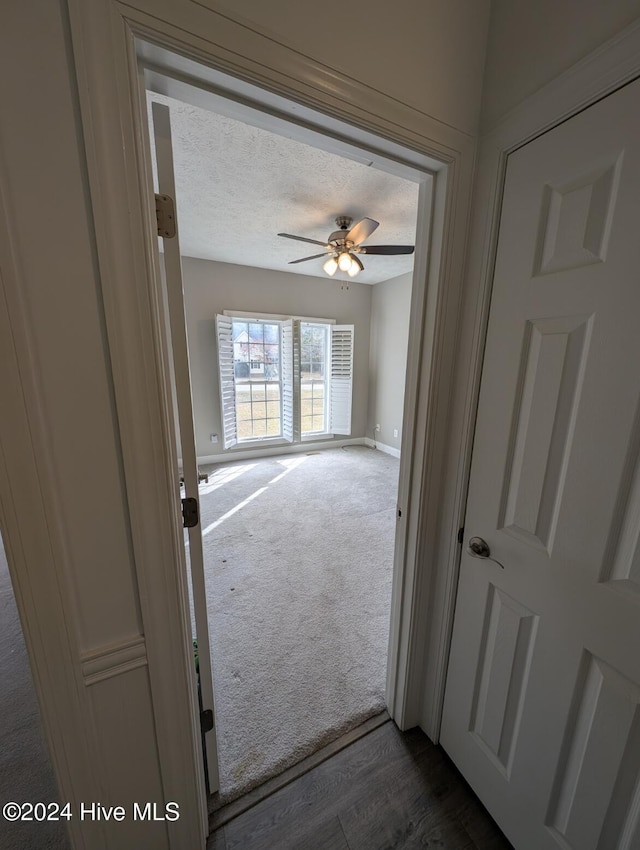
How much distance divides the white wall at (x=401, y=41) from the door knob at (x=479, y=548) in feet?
4.07

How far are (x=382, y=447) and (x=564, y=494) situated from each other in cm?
439

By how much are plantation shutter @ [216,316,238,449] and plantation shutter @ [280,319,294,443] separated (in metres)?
0.75

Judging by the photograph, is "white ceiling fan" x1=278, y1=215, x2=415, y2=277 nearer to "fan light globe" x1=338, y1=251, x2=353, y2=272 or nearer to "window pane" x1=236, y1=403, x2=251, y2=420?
"fan light globe" x1=338, y1=251, x2=353, y2=272

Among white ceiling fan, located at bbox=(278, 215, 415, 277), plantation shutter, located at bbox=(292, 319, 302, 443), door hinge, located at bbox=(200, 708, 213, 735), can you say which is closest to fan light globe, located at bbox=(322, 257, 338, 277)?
white ceiling fan, located at bbox=(278, 215, 415, 277)

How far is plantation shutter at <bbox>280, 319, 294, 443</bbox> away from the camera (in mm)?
4492

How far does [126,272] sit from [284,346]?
4.04 metres

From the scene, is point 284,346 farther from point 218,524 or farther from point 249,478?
point 218,524

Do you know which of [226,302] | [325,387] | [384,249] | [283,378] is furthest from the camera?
[325,387]

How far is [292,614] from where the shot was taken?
76.1 inches

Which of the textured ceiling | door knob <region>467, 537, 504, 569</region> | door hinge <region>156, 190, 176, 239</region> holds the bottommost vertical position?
door knob <region>467, 537, 504, 569</region>

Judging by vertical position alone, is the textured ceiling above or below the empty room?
above

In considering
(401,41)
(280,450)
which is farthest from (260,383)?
(401,41)

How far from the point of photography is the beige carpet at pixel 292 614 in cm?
133

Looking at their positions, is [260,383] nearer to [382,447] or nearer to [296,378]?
[296,378]
